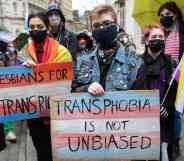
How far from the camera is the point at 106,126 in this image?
4340 millimetres

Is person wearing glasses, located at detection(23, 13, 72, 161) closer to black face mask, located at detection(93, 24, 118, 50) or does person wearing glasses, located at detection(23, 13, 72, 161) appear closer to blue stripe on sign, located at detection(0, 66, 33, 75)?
blue stripe on sign, located at detection(0, 66, 33, 75)

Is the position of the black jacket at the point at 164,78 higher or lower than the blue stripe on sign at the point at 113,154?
higher

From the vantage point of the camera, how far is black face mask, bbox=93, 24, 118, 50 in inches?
175

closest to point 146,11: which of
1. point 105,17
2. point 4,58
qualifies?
point 105,17

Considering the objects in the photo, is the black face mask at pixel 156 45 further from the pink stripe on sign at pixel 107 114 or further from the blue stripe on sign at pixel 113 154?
the blue stripe on sign at pixel 113 154

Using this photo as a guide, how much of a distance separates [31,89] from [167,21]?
1716 mm

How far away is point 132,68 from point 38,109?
109 centimetres

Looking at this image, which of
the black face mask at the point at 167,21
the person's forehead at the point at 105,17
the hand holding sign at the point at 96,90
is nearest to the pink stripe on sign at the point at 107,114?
the hand holding sign at the point at 96,90

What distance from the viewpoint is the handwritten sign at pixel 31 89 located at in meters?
5.11

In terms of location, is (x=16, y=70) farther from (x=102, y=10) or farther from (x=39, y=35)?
(x=102, y=10)

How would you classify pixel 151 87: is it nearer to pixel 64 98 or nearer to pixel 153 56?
pixel 153 56

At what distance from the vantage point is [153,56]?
4.93 metres

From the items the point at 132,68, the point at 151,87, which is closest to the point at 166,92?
the point at 151,87

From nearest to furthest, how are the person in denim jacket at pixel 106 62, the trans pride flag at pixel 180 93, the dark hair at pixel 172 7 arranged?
1. the person in denim jacket at pixel 106 62
2. the trans pride flag at pixel 180 93
3. the dark hair at pixel 172 7
